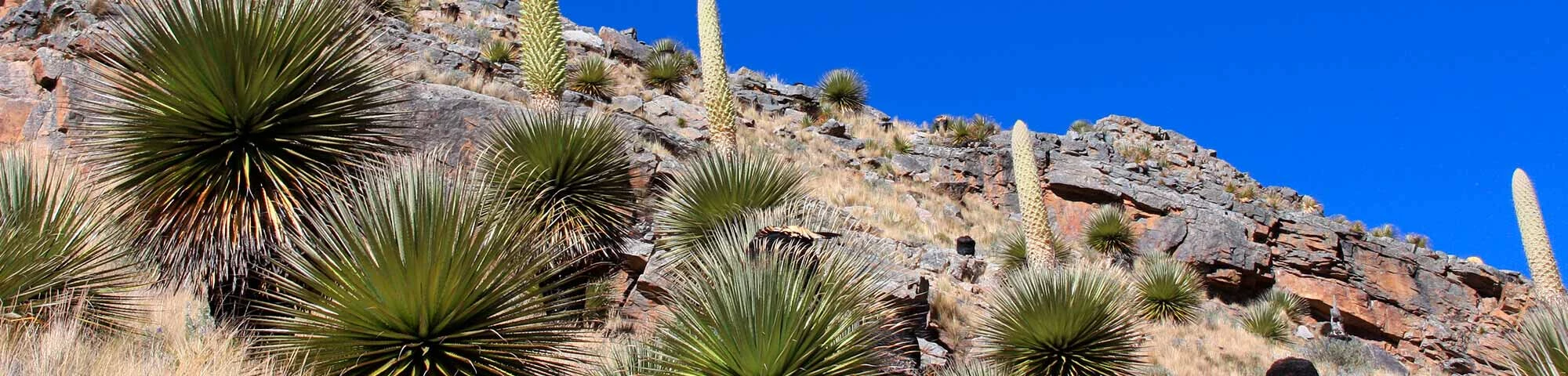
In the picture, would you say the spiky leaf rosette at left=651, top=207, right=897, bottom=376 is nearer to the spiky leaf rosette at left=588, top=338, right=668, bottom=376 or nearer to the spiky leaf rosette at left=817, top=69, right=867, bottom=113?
the spiky leaf rosette at left=588, top=338, right=668, bottom=376

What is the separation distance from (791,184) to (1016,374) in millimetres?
3177

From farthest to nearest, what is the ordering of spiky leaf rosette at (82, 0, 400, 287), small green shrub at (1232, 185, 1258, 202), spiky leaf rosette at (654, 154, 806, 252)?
small green shrub at (1232, 185, 1258, 202)
spiky leaf rosette at (654, 154, 806, 252)
spiky leaf rosette at (82, 0, 400, 287)

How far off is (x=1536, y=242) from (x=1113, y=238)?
7.33m

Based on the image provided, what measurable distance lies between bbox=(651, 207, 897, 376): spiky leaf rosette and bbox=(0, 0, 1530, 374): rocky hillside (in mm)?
2220

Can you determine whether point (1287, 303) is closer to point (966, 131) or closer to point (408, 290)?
point (966, 131)

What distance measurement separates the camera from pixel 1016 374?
9602mm

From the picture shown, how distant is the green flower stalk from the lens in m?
13.0

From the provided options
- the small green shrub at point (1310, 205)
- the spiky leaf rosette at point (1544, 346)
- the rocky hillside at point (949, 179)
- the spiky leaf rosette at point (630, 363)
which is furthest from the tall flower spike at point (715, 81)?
the small green shrub at point (1310, 205)

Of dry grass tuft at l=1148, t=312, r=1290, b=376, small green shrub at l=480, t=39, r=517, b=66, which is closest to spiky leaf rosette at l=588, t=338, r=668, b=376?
dry grass tuft at l=1148, t=312, r=1290, b=376

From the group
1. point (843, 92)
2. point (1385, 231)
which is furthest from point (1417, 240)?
point (843, 92)

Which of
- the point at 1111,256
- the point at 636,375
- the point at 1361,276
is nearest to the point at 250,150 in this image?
the point at 636,375

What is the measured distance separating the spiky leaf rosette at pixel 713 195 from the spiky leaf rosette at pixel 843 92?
18.2 meters

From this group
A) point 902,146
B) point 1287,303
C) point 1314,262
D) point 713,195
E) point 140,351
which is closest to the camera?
point 140,351

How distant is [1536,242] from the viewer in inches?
539
